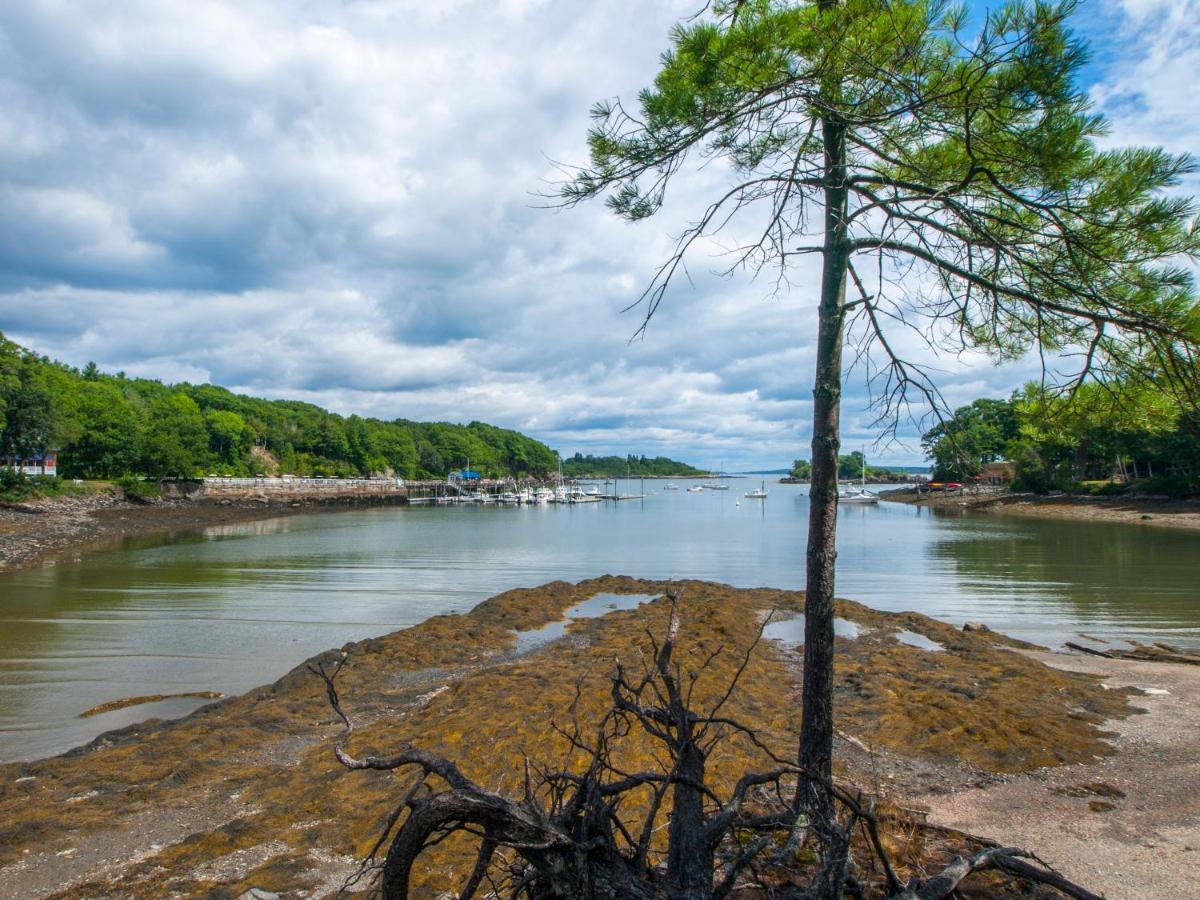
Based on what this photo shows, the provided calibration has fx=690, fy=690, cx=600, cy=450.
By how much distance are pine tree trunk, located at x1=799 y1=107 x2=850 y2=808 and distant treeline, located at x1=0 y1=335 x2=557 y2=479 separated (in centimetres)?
6060

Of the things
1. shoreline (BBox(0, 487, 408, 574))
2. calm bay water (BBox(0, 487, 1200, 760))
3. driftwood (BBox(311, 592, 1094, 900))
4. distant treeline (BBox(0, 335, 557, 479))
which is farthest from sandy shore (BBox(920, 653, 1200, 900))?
distant treeline (BBox(0, 335, 557, 479))

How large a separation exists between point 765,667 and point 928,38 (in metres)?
9.59

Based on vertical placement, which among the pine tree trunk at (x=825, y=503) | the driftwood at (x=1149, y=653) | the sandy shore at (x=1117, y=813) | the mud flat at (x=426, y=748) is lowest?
the driftwood at (x=1149, y=653)

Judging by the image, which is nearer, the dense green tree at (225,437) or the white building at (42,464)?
the white building at (42,464)

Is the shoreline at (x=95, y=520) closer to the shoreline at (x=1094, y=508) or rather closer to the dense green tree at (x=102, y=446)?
the dense green tree at (x=102, y=446)

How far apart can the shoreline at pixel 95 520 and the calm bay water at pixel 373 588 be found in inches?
111

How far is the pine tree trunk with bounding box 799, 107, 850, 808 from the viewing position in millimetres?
4473

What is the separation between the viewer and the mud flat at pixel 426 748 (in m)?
5.28

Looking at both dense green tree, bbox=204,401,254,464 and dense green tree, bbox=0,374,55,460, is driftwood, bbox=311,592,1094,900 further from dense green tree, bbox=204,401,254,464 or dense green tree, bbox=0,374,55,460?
dense green tree, bbox=204,401,254,464

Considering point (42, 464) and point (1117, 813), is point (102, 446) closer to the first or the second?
point (42, 464)

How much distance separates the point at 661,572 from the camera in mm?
30750

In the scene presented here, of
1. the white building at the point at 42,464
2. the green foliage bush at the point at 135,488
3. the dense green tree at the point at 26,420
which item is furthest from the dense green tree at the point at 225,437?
the dense green tree at the point at 26,420

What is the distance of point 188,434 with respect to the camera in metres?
77.4

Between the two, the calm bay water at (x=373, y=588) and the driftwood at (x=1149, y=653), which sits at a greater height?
the driftwood at (x=1149, y=653)
